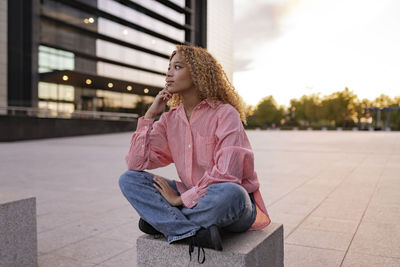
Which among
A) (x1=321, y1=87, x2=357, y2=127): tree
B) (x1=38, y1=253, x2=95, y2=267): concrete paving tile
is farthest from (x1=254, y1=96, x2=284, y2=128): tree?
(x1=38, y1=253, x2=95, y2=267): concrete paving tile

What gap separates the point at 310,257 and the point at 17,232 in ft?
8.78

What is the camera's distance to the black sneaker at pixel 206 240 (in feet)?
6.84

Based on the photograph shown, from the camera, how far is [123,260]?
3.64m

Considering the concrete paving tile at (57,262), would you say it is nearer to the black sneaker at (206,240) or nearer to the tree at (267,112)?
the black sneaker at (206,240)

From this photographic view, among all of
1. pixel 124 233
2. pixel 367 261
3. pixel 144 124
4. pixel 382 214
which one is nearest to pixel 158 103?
pixel 144 124

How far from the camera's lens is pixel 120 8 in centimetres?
4956

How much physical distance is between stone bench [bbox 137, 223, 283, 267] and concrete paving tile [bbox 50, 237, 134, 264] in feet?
4.80

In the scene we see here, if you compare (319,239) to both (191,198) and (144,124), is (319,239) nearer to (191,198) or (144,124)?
(191,198)

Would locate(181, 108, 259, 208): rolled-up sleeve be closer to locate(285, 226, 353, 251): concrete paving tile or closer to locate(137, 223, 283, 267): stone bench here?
locate(137, 223, 283, 267): stone bench

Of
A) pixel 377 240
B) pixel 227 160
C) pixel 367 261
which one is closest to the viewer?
pixel 227 160

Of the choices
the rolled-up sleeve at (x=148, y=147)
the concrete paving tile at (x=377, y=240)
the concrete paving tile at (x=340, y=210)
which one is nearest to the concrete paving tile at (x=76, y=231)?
the rolled-up sleeve at (x=148, y=147)

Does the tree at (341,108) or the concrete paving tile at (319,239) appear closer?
the concrete paving tile at (319,239)

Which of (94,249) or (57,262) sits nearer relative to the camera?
(57,262)

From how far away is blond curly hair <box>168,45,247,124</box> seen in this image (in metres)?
2.54
